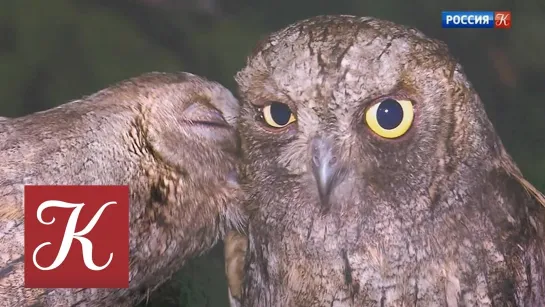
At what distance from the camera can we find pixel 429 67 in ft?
3.86

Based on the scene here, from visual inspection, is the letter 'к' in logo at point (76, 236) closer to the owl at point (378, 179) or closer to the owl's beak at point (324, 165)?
the owl at point (378, 179)

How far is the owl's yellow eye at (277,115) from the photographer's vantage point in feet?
3.91

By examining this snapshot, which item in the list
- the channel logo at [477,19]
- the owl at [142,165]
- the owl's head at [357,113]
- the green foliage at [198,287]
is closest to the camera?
the owl's head at [357,113]

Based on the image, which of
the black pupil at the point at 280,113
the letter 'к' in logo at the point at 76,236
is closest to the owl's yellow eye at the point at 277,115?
the black pupil at the point at 280,113

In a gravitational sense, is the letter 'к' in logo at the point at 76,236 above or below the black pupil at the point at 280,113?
below

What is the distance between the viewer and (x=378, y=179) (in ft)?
3.92

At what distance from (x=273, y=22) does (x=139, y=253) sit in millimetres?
574

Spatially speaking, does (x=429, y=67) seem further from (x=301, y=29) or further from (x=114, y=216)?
(x=114, y=216)

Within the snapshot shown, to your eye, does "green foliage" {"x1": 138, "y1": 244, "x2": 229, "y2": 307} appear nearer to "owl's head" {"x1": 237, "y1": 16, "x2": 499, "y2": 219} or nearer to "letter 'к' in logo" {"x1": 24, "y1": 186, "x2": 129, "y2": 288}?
"letter 'к' in logo" {"x1": 24, "y1": 186, "x2": 129, "y2": 288}

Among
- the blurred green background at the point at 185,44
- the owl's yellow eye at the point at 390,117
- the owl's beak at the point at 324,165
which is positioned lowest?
the owl's beak at the point at 324,165

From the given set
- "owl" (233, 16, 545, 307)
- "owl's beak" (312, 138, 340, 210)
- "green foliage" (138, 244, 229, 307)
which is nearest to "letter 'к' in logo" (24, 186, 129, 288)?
"green foliage" (138, 244, 229, 307)

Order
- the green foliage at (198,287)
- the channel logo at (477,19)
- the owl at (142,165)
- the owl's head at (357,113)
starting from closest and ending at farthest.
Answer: the owl's head at (357,113)
the owl at (142,165)
the channel logo at (477,19)
the green foliage at (198,287)

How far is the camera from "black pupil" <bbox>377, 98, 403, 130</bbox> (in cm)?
113

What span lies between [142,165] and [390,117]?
52cm
